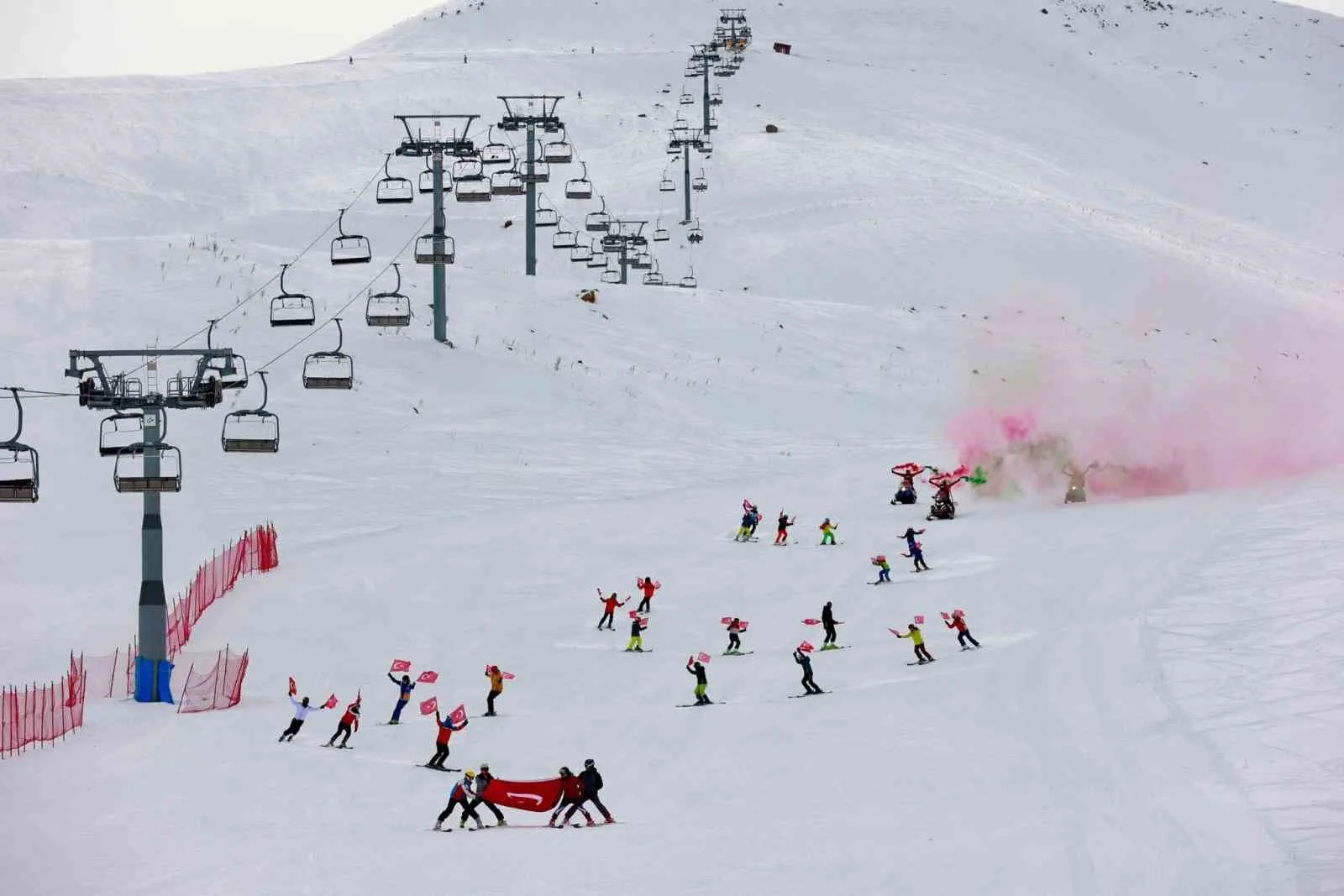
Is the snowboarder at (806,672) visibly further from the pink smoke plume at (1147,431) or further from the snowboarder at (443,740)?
the pink smoke plume at (1147,431)

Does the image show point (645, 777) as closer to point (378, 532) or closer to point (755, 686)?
point (755, 686)

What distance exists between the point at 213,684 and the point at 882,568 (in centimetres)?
1341

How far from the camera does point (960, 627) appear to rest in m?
27.8

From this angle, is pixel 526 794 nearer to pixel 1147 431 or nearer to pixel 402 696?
pixel 402 696

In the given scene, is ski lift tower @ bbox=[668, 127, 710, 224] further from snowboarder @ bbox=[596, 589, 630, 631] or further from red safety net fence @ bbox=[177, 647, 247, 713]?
red safety net fence @ bbox=[177, 647, 247, 713]

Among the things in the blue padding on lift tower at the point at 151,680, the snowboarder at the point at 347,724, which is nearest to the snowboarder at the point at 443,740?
the snowboarder at the point at 347,724

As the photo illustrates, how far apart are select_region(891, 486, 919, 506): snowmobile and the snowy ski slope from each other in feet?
3.04

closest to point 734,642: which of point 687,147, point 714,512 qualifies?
point 714,512

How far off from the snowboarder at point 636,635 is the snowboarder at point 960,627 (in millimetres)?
5209

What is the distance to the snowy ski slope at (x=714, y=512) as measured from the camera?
19500mm

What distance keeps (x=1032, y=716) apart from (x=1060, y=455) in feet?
70.3

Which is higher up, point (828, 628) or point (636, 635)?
point (828, 628)

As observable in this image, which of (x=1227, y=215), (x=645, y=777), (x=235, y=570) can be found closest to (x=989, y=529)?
(x=235, y=570)

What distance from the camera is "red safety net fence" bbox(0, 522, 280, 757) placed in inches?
951
